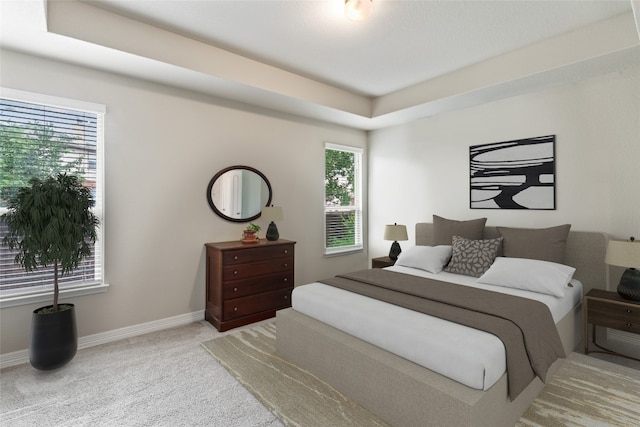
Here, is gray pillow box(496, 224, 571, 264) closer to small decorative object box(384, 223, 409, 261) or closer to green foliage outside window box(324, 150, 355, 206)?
small decorative object box(384, 223, 409, 261)

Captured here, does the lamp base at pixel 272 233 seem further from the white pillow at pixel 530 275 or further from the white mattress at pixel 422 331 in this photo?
the white pillow at pixel 530 275

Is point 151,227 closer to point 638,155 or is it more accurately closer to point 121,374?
point 121,374

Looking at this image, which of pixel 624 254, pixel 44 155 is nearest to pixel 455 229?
pixel 624 254

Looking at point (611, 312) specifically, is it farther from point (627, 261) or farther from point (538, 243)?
point (538, 243)

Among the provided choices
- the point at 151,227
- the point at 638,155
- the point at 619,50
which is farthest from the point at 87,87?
the point at 638,155

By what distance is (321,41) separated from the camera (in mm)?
2924

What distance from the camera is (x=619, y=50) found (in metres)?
2.59

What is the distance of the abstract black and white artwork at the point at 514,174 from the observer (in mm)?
3422

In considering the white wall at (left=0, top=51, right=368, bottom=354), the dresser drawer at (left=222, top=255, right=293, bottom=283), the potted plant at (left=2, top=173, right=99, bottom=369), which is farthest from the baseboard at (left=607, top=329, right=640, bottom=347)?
the potted plant at (left=2, top=173, right=99, bottom=369)

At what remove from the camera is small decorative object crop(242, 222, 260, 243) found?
371 cm

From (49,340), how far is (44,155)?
1.53 m

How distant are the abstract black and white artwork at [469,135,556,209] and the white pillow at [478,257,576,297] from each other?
36.6 inches

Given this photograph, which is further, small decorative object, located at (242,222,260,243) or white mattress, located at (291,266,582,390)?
small decorative object, located at (242,222,260,243)

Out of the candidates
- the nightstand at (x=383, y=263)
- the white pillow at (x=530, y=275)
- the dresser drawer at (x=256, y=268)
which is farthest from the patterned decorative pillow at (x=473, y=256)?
the dresser drawer at (x=256, y=268)
